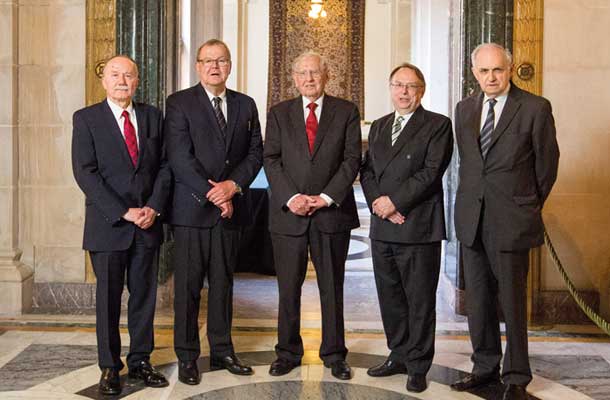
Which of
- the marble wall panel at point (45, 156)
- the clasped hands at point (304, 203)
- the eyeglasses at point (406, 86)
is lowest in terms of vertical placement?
the clasped hands at point (304, 203)

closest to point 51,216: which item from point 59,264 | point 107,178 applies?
point 59,264

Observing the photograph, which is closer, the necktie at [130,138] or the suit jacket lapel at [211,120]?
the necktie at [130,138]

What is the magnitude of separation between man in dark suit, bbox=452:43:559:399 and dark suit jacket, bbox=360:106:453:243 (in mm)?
115

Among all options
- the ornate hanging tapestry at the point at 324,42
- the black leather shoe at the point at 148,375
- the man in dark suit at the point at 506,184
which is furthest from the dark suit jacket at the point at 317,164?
the ornate hanging tapestry at the point at 324,42

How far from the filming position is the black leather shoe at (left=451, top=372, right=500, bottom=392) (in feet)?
14.8

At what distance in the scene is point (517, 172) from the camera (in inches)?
167

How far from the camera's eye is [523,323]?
4348 mm

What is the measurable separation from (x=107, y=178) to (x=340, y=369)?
5.34 ft

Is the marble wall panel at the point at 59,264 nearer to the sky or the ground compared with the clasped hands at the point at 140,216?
nearer to the ground

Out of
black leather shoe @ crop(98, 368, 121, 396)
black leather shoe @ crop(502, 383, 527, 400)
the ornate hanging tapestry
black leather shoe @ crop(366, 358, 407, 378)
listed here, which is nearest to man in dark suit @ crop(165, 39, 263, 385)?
black leather shoe @ crop(98, 368, 121, 396)

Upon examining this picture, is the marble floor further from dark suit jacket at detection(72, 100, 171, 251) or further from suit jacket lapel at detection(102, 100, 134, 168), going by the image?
suit jacket lapel at detection(102, 100, 134, 168)

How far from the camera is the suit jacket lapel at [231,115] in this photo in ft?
15.2

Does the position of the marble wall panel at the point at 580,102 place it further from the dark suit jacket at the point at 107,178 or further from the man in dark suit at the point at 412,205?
the dark suit jacket at the point at 107,178

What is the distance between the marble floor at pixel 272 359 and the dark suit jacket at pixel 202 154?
91 cm
